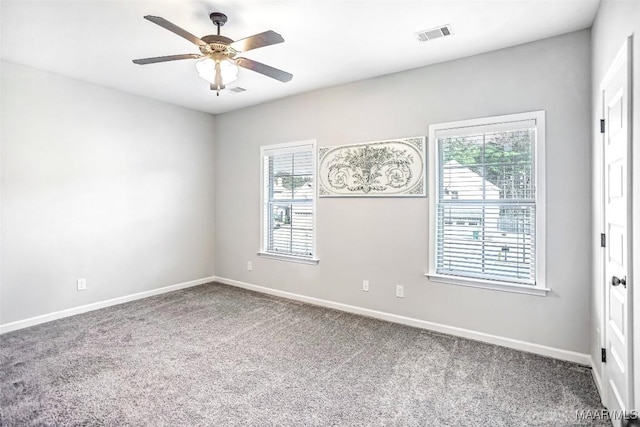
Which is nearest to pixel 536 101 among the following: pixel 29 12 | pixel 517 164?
pixel 517 164

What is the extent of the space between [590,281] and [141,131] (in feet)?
17.1

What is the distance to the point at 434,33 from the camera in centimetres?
287

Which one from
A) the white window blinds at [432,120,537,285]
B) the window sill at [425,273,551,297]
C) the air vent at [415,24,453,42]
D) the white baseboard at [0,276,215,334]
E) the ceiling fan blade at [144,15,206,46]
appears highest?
the air vent at [415,24,453,42]

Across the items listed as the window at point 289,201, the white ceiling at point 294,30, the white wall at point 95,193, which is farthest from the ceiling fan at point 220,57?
the white wall at point 95,193

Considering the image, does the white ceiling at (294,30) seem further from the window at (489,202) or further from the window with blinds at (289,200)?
the window with blinds at (289,200)

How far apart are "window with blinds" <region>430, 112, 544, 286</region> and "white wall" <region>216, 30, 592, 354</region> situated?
121 mm

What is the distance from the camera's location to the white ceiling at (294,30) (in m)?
2.51

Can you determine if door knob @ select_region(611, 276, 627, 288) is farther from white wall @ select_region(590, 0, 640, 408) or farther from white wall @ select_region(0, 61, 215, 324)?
white wall @ select_region(0, 61, 215, 324)

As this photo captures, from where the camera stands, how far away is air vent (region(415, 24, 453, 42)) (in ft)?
9.15

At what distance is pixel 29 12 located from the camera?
2592 mm

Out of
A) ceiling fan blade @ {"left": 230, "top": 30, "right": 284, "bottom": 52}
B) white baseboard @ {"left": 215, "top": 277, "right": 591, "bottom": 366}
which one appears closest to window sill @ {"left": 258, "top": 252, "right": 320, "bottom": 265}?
white baseboard @ {"left": 215, "top": 277, "right": 591, "bottom": 366}

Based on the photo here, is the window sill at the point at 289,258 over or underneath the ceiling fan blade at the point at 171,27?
underneath

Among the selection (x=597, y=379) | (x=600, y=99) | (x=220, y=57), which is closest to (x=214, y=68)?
(x=220, y=57)

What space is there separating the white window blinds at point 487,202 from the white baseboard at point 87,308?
12.1 feet
